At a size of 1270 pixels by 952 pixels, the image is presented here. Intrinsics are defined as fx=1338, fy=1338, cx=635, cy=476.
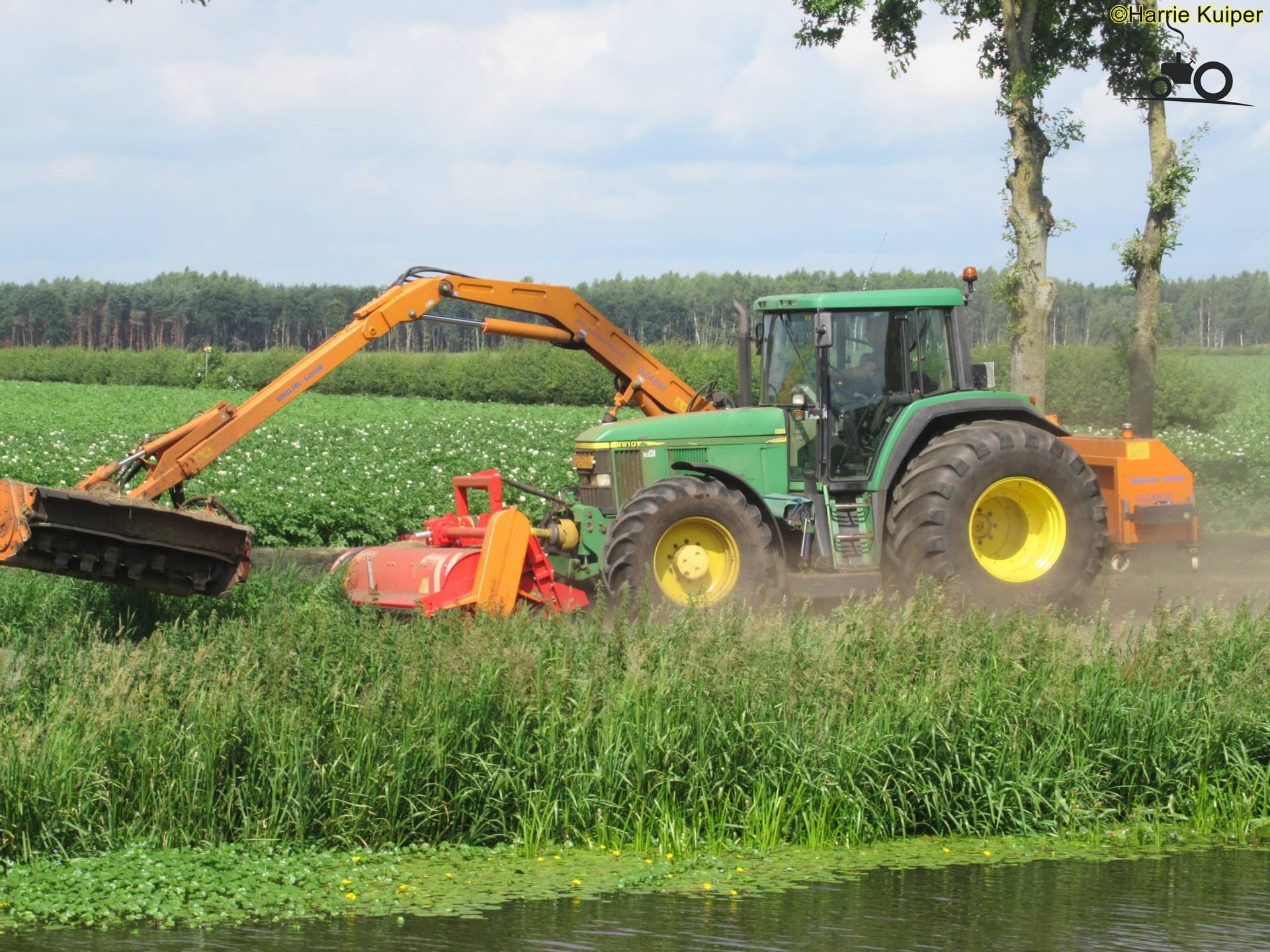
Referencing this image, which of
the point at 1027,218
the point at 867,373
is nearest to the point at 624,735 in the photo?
the point at 867,373

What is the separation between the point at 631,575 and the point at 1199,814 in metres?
3.92

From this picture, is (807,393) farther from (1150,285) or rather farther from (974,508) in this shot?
(1150,285)

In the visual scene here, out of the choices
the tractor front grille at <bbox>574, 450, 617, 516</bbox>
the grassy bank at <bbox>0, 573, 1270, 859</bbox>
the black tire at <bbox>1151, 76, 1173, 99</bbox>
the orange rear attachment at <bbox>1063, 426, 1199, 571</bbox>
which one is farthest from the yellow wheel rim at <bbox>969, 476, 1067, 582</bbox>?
the black tire at <bbox>1151, 76, 1173, 99</bbox>

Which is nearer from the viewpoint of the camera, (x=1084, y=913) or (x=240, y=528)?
(x=1084, y=913)

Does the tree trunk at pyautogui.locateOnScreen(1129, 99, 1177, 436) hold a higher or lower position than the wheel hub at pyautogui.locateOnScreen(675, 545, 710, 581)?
higher

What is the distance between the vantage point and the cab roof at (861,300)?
9.92 meters

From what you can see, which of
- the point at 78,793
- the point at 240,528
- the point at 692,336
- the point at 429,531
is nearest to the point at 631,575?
the point at 429,531

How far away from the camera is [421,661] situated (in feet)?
20.8

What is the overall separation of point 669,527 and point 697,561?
37 cm

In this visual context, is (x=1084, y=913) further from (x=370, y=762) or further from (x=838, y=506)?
(x=838, y=506)

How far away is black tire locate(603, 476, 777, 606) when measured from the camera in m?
9.00

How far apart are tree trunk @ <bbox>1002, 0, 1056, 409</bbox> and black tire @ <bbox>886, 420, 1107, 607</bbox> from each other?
5.08 metres

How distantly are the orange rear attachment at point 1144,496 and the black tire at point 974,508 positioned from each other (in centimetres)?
54

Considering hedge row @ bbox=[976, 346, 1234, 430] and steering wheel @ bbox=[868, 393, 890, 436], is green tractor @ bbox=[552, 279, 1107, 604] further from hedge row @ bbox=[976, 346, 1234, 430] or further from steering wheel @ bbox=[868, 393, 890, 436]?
hedge row @ bbox=[976, 346, 1234, 430]
